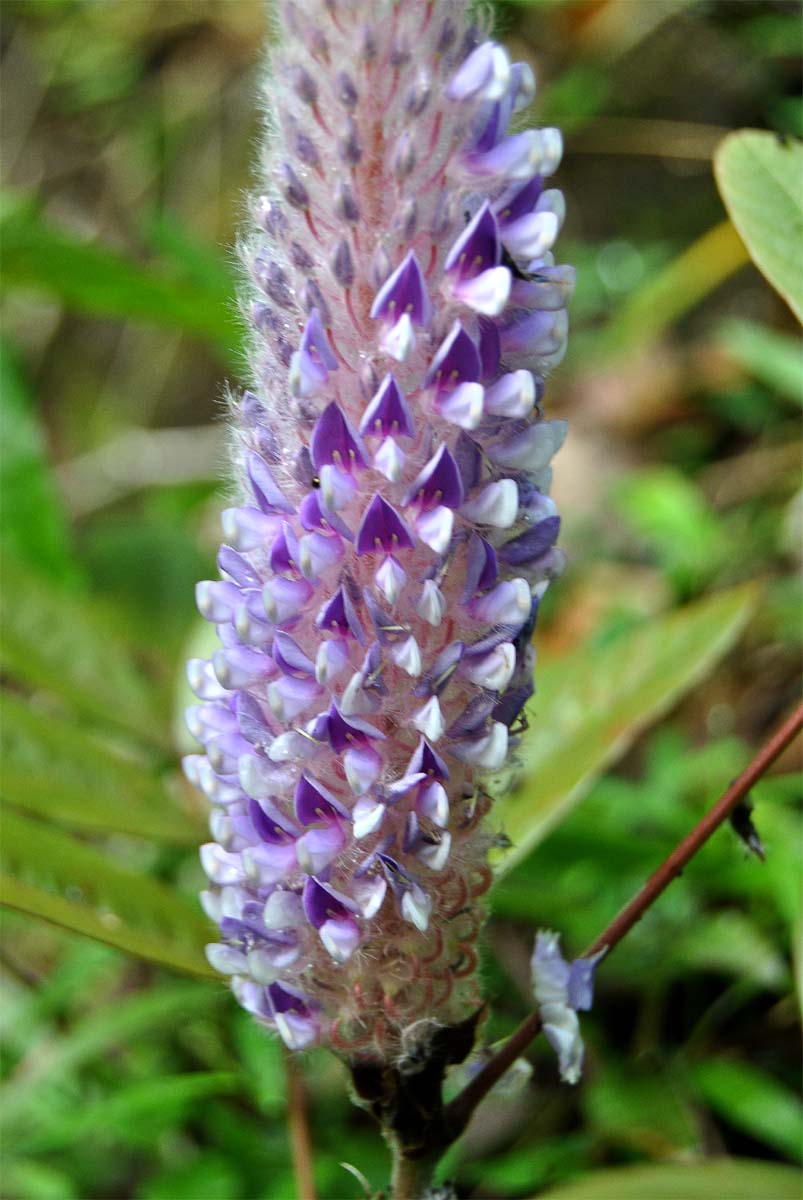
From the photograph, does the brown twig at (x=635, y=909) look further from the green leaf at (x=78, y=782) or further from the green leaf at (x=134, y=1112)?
the green leaf at (x=78, y=782)

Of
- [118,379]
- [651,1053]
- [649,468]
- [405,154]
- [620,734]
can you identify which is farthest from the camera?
[118,379]

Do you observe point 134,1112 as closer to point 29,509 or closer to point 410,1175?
point 410,1175

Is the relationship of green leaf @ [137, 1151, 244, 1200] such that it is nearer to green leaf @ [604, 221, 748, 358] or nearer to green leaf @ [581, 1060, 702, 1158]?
green leaf @ [581, 1060, 702, 1158]

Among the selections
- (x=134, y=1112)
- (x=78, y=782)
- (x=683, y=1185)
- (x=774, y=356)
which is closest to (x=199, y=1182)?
(x=134, y=1112)

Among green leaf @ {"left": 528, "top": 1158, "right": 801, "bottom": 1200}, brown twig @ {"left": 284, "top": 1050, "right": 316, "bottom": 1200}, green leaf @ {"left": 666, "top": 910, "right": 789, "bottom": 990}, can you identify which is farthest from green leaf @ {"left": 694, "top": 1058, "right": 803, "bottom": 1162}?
brown twig @ {"left": 284, "top": 1050, "right": 316, "bottom": 1200}

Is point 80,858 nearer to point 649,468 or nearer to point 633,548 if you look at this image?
point 633,548

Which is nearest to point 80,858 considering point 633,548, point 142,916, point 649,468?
point 142,916

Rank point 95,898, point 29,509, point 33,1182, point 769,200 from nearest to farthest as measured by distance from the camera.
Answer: point 769,200 < point 95,898 < point 33,1182 < point 29,509
